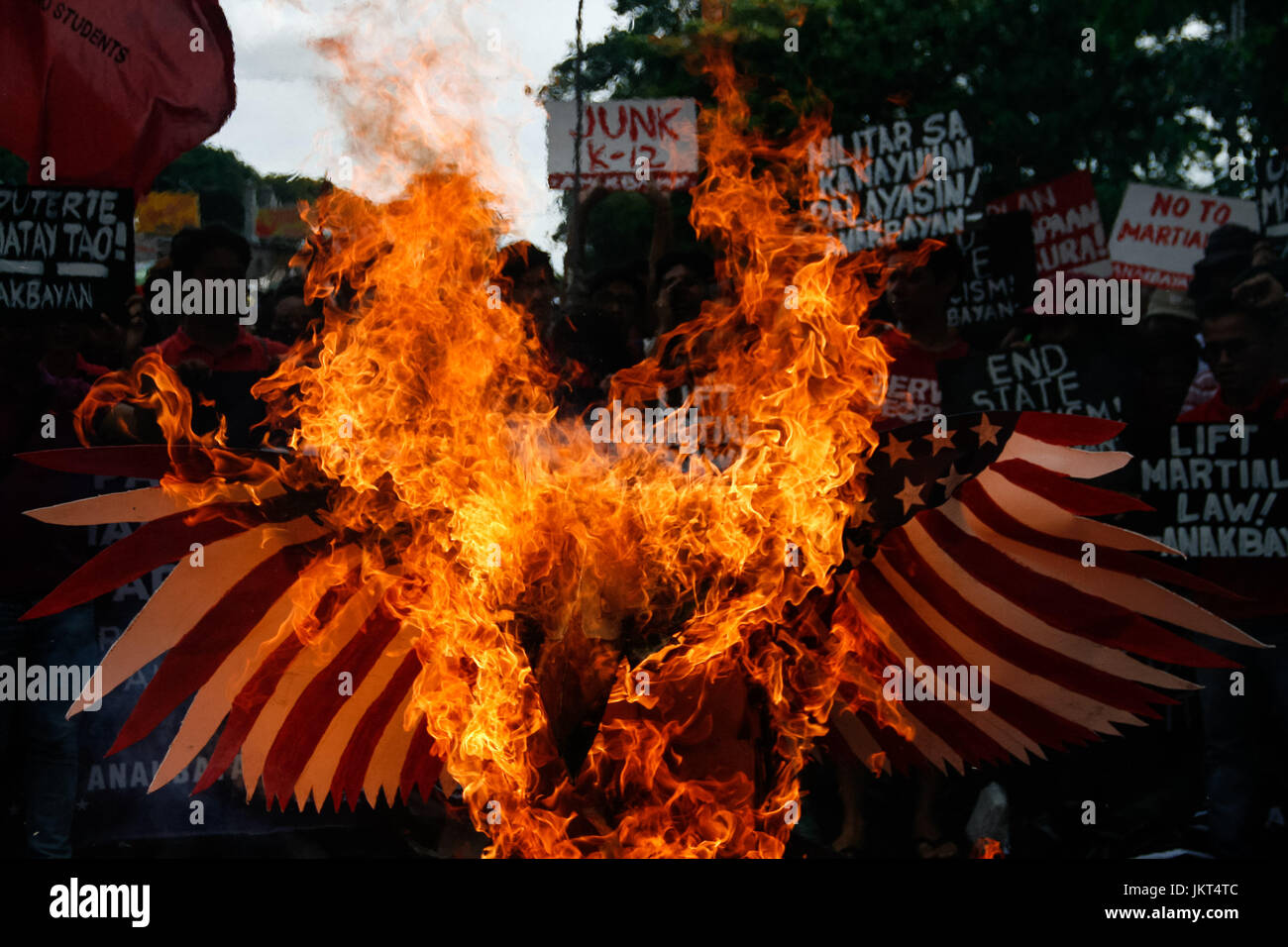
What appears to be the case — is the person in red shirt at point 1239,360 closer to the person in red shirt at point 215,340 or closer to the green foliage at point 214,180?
the person in red shirt at point 215,340

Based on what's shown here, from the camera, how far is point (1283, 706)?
486cm

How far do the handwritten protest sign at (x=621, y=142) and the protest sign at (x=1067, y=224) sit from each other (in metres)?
2.91

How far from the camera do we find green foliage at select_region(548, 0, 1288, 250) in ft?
50.4

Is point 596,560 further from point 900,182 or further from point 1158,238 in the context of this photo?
point 1158,238

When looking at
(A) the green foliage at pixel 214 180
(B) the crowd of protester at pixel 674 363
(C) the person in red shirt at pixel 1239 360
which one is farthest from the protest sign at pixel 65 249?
(A) the green foliage at pixel 214 180

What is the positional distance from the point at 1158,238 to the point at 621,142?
4.03m

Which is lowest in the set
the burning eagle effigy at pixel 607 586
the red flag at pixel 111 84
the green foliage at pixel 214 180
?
the burning eagle effigy at pixel 607 586

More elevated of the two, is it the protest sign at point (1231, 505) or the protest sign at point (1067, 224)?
the protest sign at point (1067, 224)

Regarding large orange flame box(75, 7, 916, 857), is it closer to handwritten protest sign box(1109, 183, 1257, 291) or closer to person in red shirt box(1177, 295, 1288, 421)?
person in red shirt box(1177, 295, 1288, 421)

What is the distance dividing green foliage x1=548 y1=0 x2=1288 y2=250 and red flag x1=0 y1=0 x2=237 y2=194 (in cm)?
847

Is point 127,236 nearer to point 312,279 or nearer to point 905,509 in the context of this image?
point 312,279

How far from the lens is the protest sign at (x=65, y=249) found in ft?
17.0

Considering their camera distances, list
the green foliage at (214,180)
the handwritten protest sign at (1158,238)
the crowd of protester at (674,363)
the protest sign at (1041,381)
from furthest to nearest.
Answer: the green foliage at (214,180) → the handwritten protest sign at (1158,238) → the protest sign at (1041,381) → the crowd of protester at (674,363)
